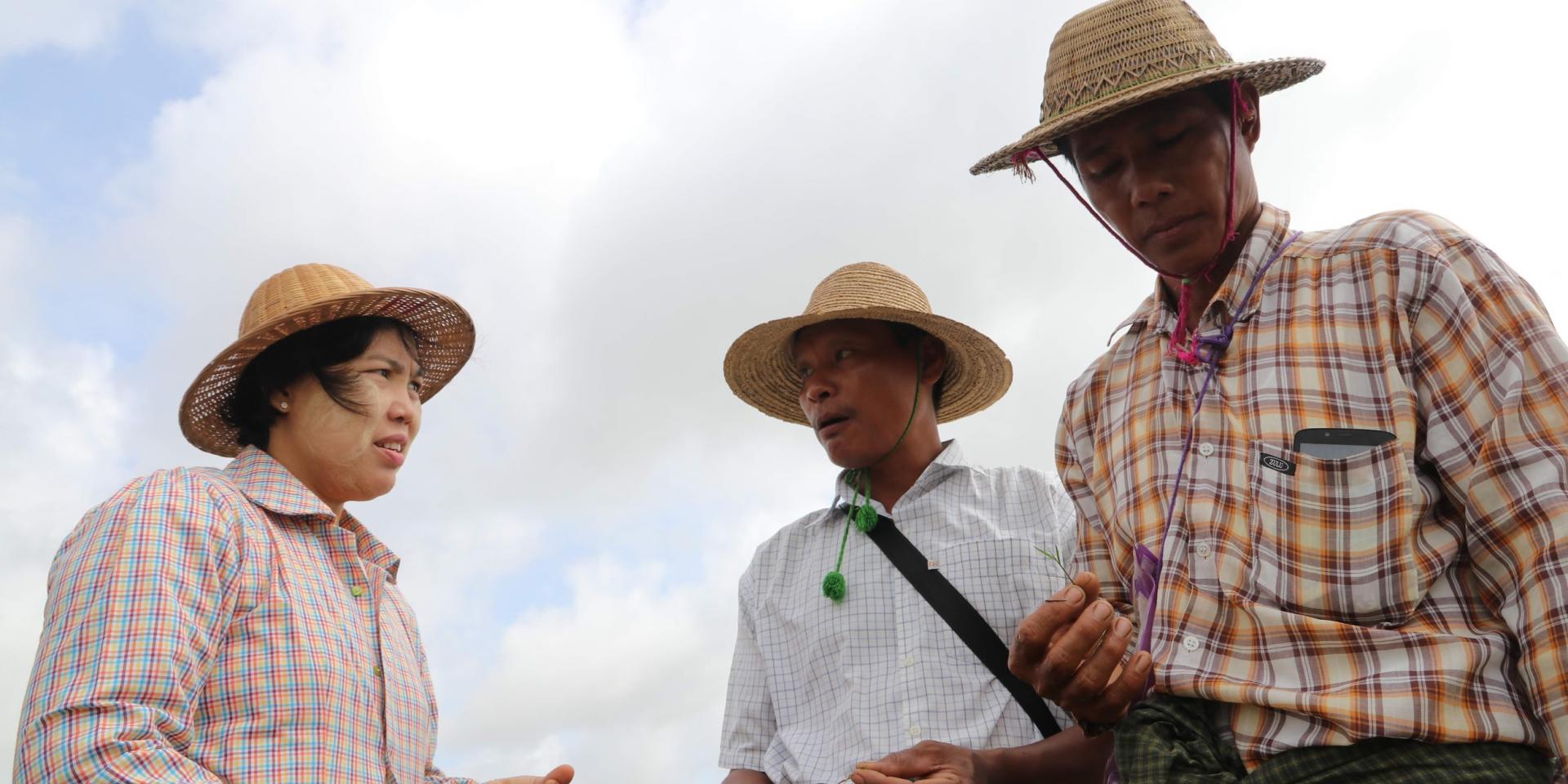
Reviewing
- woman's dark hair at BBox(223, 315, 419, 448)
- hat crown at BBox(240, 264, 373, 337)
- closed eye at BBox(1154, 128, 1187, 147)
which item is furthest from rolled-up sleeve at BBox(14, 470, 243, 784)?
closed eye at BBox(1154, 128, 1187, 147)

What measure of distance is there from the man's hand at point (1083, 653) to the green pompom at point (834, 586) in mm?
1570

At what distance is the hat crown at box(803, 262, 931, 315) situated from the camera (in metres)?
4.99

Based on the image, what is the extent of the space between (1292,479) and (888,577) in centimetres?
200

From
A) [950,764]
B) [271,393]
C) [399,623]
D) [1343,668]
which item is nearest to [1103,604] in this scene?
[1343,668]

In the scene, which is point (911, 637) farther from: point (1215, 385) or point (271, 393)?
point (271, 393)

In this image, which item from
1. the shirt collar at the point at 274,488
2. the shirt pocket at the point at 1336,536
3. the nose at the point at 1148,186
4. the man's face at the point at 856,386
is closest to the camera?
the shirt pocket at the point at 1336,536

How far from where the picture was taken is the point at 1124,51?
10.7 feet

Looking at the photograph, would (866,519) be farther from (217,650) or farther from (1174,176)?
(217,650)

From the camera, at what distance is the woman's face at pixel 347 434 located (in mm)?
3756

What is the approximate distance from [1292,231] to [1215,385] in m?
0.47

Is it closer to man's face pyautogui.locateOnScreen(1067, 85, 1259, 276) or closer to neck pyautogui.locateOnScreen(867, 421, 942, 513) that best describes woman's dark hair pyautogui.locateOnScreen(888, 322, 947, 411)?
neck pyautogui.locateOnScreen(867, 421, 942, 513)

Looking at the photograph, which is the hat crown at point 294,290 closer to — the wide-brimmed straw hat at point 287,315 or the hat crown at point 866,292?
the wide-brimmed straw hat at point 287,315

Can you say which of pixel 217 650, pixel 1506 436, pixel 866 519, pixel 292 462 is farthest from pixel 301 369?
pixel 1506 436

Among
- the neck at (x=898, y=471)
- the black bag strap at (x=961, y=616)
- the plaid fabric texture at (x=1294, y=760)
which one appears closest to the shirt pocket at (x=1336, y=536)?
the plaid fabric texture at (x=1294, y=760)
